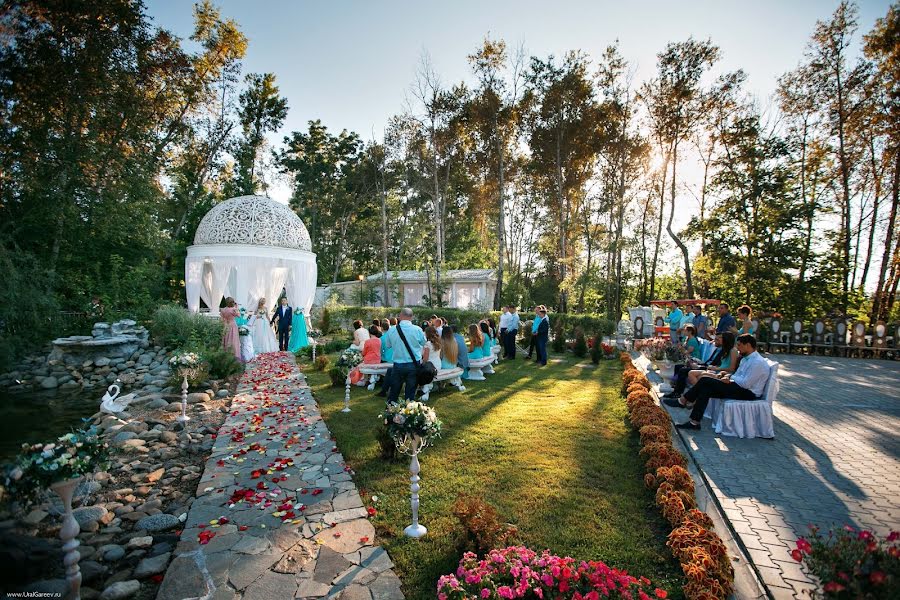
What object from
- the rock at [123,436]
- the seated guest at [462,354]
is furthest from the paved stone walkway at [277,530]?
the seated guest at [462,354]

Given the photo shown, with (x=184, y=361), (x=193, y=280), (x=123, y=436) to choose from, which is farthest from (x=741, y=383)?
(x=193, y=280)

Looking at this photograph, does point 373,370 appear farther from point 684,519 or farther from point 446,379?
point 684,519

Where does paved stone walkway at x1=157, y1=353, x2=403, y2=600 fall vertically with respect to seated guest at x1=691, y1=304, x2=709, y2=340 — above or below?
below

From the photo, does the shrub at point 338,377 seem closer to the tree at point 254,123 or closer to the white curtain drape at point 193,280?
the white curtain drape at point 193,280

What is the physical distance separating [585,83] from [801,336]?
15960 millimetres

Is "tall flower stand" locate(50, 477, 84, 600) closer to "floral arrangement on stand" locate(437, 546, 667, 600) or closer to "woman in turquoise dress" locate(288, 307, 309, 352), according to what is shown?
"floral arrangement on stand" locate(437, 546, 667, 600)

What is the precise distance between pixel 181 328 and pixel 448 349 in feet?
30.7

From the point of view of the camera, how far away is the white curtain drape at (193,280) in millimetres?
16719

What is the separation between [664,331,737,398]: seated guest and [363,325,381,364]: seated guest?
6419 mm

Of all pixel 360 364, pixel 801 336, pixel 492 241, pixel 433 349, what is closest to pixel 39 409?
pixel 360 364

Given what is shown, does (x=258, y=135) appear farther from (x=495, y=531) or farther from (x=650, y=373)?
(x=495, y=531)

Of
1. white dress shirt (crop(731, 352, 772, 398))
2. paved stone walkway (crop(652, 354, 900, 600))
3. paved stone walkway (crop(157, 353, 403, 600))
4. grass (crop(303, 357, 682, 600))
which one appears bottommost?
paved stone walkway (crop(157, 353, 403, 600))

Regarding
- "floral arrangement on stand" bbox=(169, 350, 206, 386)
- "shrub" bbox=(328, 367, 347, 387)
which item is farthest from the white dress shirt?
"floral arrangement on stand" bbox=(169, 350, 206, 386)

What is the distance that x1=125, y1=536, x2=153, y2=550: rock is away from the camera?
3.78 meters
